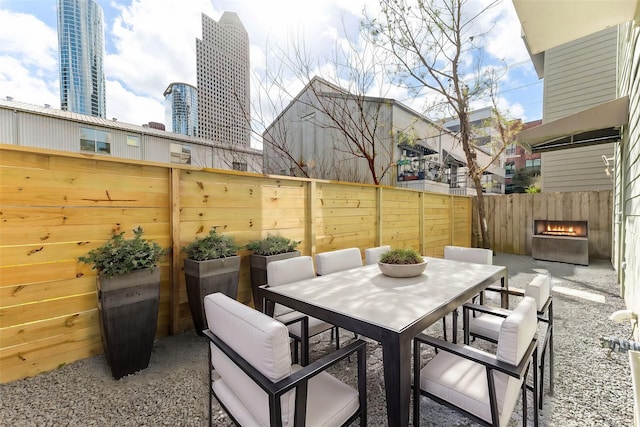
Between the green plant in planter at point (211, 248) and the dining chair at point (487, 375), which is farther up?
the green plant in planter at point (211, 248)

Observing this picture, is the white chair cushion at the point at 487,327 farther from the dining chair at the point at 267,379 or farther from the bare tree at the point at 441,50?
the bare tree at the point at 441,50

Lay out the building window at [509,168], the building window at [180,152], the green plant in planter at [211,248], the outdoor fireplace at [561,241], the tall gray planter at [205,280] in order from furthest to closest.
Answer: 1. the building window at [509,168]
2. the building window at [180,152]
3. the outdoor fireplace at [561,241]
4. the green plant in planter at [211,248]
5. the tall gray planter at [205,280]

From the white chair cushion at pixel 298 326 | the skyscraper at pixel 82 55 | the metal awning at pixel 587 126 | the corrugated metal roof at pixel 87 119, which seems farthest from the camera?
the corrugated metal roof at pixel 87 119

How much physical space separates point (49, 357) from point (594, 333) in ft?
16.0

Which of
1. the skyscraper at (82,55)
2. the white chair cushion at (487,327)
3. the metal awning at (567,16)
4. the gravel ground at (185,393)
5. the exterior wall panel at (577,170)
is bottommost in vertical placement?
the gravel ground at (185,393)

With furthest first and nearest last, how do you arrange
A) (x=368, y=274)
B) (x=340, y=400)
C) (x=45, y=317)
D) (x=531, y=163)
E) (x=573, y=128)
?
(x=531, y=163), (x=573, y=128), (x=368, y=274), (x=45, y=317), (x=340, y=400)

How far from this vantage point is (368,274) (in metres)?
2.31

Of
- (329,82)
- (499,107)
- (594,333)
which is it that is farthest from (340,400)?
(499,107)

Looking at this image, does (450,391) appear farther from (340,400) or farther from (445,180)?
(445,180)

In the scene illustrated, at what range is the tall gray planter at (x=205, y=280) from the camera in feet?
7.73

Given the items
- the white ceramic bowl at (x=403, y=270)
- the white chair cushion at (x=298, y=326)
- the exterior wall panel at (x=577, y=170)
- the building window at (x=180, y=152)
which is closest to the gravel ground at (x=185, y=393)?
the white chair cushion at (x=298, y=326)

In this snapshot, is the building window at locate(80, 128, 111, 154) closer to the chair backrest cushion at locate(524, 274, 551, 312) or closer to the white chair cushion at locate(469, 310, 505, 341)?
the white chair cushion at locate(469, 310, 505, 341)

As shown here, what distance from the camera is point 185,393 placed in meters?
1.82

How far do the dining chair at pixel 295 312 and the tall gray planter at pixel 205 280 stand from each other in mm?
558
